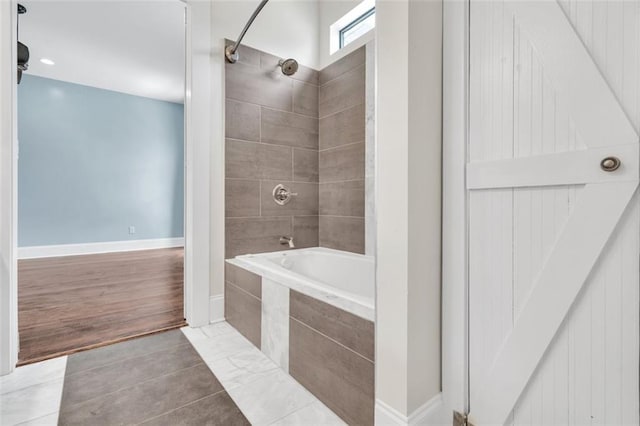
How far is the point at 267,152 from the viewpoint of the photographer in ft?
8.12

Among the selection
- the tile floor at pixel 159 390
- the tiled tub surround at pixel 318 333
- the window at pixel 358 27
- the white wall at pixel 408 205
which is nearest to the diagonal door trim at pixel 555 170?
the white wall at pixel 408 205

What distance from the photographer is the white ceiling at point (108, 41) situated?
303 cm

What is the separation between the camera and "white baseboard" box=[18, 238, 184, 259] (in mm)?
4527

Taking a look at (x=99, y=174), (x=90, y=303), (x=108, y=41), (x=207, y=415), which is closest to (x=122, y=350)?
(x=207, y=415)

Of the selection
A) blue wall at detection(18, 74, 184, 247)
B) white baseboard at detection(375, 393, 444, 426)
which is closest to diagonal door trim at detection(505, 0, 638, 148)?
white baseboard at detection(375, 393, 444, 426)

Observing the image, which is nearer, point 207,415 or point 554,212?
point 554,212

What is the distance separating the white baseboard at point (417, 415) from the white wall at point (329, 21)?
2.45 m

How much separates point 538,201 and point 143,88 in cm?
583

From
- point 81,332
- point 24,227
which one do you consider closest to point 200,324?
point 81,332

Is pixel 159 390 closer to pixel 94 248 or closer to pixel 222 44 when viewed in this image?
pixel 222 44

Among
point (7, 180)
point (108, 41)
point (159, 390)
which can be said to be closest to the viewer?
point (159, 390)

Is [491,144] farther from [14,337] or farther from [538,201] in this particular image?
[14,337]

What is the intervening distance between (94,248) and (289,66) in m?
4.64

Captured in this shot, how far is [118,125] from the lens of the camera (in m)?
5.16
